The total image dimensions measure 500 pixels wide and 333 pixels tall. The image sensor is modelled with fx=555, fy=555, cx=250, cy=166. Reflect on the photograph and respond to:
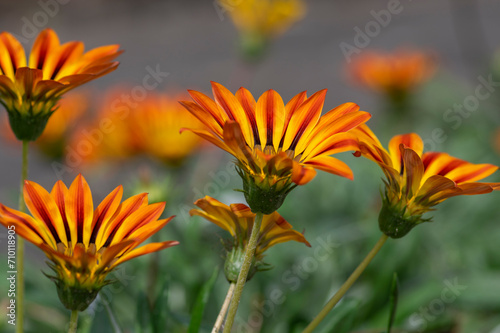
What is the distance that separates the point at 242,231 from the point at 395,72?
148 centimetres

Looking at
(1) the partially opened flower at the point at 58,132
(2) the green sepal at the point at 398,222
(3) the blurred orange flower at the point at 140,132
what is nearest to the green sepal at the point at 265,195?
(2) the green sepal at the point at 398,222

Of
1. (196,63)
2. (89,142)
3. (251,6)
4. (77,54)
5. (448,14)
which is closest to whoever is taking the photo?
(77,54)

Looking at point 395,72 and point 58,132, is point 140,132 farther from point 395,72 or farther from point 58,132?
point 395,72

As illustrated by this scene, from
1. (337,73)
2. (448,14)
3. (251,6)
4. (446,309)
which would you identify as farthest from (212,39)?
(446,309)

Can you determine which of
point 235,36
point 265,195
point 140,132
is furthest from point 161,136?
point 235,36

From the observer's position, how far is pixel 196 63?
4094 mm

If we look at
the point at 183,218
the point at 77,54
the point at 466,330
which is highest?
the point at 77,54

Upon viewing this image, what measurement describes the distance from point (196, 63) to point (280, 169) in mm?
3735

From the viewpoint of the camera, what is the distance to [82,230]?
1.64 feet

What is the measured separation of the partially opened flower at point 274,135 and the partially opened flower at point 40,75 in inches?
5.1

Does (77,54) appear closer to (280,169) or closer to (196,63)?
(280,169)

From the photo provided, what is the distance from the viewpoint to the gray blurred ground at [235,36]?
3.47 metres

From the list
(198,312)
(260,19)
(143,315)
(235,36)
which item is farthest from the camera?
(235,36)

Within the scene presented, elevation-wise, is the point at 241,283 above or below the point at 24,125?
below
